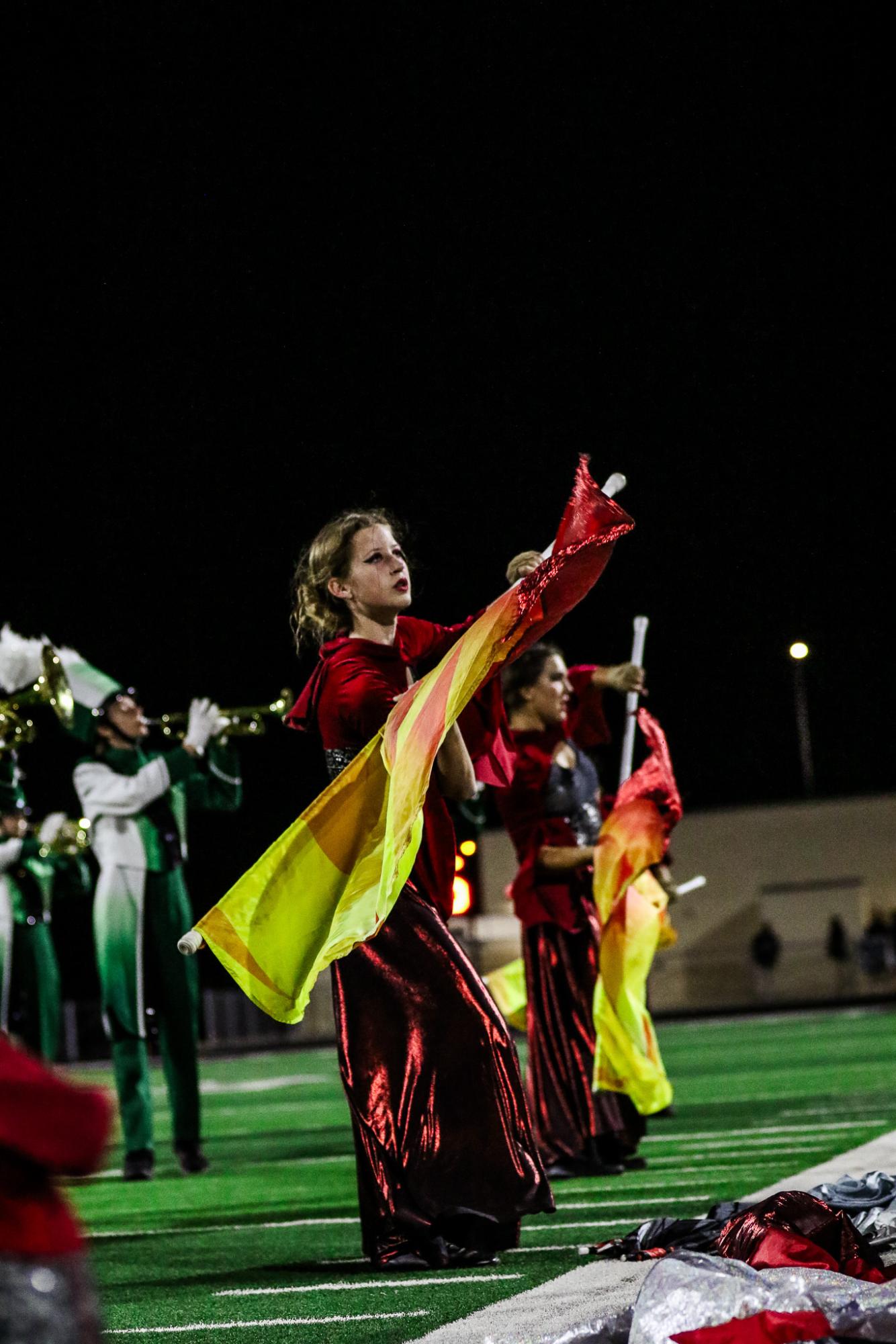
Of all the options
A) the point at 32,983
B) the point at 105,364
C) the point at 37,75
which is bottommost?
the point at 32,983

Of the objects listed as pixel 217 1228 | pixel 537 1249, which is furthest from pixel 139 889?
pixel 537 1249

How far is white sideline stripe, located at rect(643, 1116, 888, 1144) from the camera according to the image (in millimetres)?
7766

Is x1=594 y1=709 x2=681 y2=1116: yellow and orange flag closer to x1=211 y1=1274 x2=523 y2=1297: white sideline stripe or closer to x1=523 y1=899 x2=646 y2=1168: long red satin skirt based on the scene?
x1=523 y1=899 x2=646 y2=1168: long red satin skirt

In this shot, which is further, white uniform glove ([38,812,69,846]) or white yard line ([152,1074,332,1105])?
white yard line ([152,1074,332,1105])

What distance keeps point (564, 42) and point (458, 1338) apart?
7.03m

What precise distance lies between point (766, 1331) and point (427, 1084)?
193 cm

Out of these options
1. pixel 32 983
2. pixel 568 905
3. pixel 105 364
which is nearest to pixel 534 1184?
pixel 568 905

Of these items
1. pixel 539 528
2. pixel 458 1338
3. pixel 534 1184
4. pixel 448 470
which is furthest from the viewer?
pixel 539 528

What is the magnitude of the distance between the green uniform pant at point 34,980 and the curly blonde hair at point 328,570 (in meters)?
8.70

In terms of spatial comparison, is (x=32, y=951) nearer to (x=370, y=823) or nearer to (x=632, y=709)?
(x=632, y=709)

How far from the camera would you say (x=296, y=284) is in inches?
370

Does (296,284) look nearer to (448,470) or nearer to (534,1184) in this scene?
(448,470)

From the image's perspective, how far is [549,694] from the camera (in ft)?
23.8

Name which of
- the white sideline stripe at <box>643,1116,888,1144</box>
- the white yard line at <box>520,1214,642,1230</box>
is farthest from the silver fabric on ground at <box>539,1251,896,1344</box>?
the white sideline stripe at <box>643,1116,888,1144</box>
